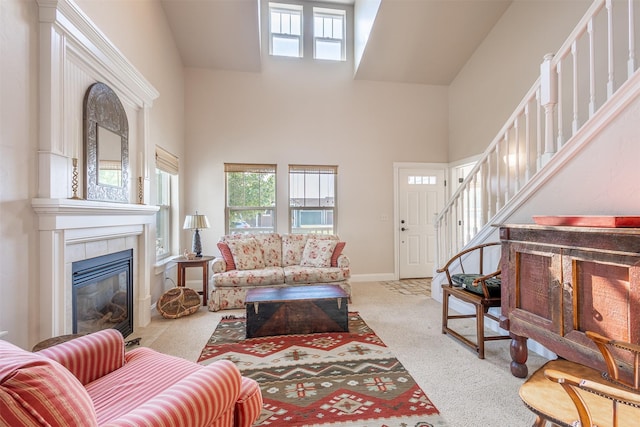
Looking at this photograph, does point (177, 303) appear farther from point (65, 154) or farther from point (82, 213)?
point (65, 154)

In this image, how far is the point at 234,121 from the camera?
16.2 feet

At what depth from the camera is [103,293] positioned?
2.67 metres

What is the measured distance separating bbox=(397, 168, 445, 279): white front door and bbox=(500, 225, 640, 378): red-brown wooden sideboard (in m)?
3.24

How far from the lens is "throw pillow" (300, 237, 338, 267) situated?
4.26 meters

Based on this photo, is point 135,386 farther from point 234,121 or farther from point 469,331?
point 234,121

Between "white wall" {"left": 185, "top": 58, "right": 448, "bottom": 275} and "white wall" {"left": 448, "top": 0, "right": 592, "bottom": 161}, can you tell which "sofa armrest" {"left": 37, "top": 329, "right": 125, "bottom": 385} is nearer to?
"white wall" {"left": 185, "top": 58, "right": 448, "bottom": 275}

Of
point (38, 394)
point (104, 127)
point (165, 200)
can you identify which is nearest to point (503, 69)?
point (104, 127)

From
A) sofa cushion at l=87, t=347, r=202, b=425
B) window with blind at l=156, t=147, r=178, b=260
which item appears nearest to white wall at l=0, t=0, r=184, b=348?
sofa cushion at l=87, t=347, r=202, b=425

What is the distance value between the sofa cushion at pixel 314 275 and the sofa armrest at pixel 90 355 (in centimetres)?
248

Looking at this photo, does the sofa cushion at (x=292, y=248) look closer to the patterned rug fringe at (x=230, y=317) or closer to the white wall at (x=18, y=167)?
the patterned rug fringe at (x=230, y=317)

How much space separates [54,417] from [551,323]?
220 cm

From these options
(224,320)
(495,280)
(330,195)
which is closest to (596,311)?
(495,280)

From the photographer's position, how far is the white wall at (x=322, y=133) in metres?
4.88

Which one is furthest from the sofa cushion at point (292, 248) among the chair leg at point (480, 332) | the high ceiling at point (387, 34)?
the high ceiling at point (387, 34)
